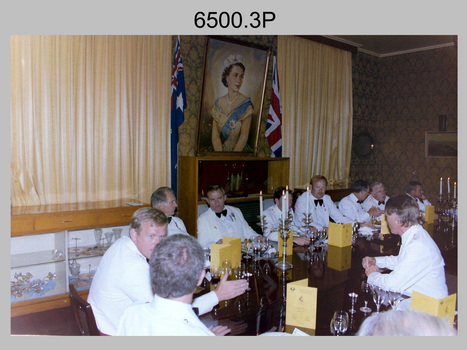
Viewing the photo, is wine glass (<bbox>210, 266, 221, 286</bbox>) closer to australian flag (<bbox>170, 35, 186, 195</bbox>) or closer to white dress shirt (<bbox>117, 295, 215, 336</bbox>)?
white dress shirt (<bbox>117, 295, 215, 336</bbox>)

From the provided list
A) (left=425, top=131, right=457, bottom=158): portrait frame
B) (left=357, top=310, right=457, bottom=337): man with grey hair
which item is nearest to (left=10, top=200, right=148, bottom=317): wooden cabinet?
(left=357, top=310, right=457, bottom=337): man with grey hair

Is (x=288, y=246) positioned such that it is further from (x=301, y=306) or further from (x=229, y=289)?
(x=301, y=306)

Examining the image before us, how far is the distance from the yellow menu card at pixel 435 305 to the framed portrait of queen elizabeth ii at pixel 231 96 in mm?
4096

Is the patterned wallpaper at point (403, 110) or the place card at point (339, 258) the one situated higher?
the patterned wallpaper at point (403, 110)

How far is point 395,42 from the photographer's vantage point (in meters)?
7.46

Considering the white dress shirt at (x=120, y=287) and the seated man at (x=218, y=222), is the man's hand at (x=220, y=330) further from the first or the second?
the seated man at (x=218, y=222)

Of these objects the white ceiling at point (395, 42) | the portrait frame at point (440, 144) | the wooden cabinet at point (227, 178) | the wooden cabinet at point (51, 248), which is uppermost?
the white ceiling at point (395, 42)

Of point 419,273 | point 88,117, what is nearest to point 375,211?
point 419,273

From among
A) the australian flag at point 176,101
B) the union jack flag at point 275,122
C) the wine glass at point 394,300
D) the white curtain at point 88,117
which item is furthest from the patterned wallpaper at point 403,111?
the wine glass at point 394,300

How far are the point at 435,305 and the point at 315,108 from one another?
18.8 feet

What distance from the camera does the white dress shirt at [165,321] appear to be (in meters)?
1.55

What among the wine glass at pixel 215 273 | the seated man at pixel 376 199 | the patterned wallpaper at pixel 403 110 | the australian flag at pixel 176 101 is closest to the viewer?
the wine glass at pixel 215 273

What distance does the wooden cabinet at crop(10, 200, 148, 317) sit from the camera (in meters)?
3.81

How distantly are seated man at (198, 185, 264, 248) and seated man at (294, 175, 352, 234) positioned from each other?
979 mm
